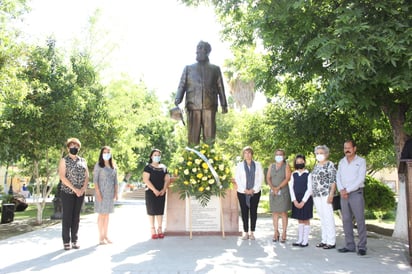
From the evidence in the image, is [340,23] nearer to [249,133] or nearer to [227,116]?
[249,133]

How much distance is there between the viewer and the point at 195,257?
23.0 feet

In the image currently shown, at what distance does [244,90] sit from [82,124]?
23773 mm

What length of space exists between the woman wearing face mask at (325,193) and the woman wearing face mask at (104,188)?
411 centimetres

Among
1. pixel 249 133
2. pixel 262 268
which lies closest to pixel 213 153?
pixel 262 268

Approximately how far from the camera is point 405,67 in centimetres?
692

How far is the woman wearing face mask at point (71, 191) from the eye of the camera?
793 centimetres

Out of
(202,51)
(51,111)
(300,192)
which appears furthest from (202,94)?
(51,111)

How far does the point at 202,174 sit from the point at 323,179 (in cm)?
258

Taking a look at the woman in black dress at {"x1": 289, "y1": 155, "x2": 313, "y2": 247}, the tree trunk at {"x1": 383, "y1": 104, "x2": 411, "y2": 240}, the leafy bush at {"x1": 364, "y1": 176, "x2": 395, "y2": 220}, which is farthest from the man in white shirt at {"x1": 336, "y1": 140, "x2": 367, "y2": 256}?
the leafy bush at {"x1": 364, "y1": 176, "x2": 395, "y2": 220}

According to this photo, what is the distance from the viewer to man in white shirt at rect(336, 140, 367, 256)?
755cm

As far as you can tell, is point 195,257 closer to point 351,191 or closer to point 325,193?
point 325,193

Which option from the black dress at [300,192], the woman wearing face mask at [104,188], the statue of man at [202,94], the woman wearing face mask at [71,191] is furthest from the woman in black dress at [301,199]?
the woman wearing face mask at [71,191]

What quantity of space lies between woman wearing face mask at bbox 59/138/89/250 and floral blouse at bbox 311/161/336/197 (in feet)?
14.8

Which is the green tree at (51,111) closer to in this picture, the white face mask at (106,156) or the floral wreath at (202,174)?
the white face mask at (106,156)
